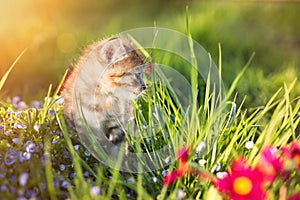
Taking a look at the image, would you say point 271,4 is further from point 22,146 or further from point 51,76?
point 22,146

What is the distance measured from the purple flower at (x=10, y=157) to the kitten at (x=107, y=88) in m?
0.28

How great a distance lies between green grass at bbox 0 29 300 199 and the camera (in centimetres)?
199

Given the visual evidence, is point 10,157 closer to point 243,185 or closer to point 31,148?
point 31,148

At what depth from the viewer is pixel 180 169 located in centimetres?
214

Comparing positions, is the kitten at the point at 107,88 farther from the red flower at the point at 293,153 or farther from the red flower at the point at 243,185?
the red flower at the point at 293,153

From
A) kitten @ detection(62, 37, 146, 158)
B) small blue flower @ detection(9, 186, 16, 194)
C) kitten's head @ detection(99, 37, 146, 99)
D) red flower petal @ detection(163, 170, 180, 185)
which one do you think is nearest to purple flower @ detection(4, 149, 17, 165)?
small blue flower @ detection(9, 186, 16, 194)

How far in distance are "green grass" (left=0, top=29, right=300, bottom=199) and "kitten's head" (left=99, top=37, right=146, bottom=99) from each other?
0.11 metres

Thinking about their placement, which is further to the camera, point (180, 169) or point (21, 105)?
point (21, 105)

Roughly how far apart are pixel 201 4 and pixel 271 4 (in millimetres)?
806

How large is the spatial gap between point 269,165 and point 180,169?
328 mm

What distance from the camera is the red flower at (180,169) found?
82.7 inches

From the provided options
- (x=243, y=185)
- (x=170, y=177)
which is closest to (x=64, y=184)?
(x=170, y=177)

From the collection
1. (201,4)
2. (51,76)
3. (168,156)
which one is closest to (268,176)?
(168,156)

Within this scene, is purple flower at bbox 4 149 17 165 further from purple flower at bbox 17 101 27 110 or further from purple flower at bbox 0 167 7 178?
purple flower at bbox 17 101 27 110
